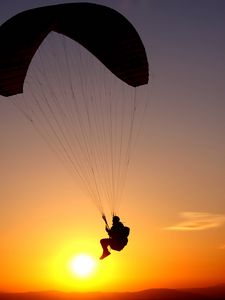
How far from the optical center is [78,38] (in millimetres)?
23000

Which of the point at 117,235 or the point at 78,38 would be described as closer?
the point at 117,235

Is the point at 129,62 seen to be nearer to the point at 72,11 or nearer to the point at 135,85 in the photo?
the point at 135,85

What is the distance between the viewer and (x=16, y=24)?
2112 centimetres

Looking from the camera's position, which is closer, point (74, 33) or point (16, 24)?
point (16, 24)

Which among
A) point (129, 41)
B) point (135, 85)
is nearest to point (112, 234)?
point (135, 85)

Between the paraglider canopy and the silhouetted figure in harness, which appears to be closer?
the silhouetted figure in harness

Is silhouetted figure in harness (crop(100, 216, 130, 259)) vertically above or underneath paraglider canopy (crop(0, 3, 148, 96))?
underneath

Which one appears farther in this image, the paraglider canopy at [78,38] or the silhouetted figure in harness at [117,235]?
the paraglider canopy at [78,38]

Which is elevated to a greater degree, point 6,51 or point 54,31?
point 54,31

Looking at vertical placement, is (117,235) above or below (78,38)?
below

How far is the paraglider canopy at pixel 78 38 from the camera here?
21250 mm

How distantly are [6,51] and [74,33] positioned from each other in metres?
2.95

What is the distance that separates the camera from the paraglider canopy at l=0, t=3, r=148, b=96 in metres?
21.2

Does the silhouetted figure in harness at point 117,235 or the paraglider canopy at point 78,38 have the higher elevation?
the paraglider canopy at point 78,38
